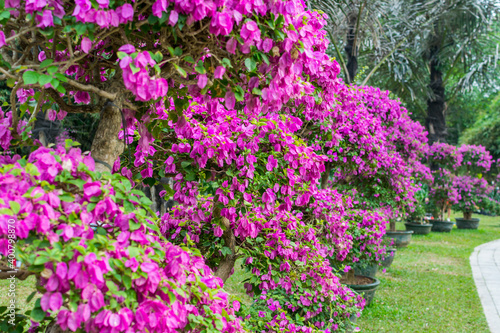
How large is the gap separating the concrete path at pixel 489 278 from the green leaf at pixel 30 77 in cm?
589

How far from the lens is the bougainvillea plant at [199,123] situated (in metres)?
1.43

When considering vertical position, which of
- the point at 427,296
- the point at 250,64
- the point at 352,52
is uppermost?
the point at 352,52

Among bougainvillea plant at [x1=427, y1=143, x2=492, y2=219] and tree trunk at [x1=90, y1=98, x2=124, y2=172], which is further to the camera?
bougainvillea plant at [x1=427, y1=143, x2=492, y2=219]

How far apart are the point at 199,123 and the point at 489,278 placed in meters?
8.09

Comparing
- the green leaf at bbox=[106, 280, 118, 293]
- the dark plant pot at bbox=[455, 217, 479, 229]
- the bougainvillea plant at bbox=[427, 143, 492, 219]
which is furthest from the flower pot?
the dark plant pot at bbox=[455, 217, 479, 229]

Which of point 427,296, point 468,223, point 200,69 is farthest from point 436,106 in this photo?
point 200,69

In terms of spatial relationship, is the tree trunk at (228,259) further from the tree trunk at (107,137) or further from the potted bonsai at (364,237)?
the potted bonsai at (364,237)

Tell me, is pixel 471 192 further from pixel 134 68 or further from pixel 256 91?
pixel 134 68

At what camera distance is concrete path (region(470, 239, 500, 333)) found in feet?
19.9

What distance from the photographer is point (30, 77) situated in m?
1.39

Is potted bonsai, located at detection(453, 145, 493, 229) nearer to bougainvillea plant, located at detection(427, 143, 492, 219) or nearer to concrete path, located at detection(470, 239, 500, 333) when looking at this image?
bougainvillea plant, located at detection(427, 143, 492, 219)

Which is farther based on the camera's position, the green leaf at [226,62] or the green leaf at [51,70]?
the green leaf at [226,62]

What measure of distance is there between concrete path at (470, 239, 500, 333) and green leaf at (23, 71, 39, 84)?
19.3ft

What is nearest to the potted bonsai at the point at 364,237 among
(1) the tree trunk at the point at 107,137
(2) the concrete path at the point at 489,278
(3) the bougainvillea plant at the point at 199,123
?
(3) the bougainvillea plant at the point at 199,123
